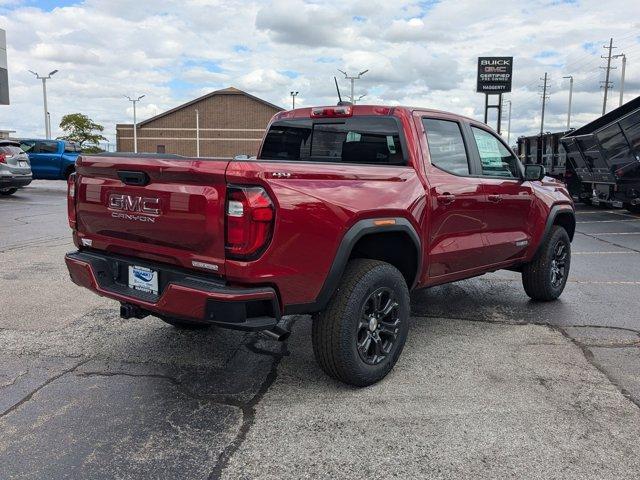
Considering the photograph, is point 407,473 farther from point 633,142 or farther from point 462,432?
point 633,142

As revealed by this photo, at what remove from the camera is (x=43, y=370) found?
13.0 ft

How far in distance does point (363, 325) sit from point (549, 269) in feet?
9.75

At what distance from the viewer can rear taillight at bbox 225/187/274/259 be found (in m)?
2.96

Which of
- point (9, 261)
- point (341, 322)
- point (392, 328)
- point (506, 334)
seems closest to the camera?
point (341, 322)

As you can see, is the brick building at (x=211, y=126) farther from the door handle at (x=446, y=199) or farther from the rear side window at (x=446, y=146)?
the door handle at (x=446, y=199)

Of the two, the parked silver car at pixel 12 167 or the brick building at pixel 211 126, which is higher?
the brick building at pixel 211 126

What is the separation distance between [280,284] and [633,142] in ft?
40.7

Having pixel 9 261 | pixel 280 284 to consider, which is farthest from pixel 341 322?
pixel 9 261

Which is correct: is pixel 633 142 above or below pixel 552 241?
above

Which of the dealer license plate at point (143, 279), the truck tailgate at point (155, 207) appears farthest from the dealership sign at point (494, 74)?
the dealer license plate at point (143, 279)

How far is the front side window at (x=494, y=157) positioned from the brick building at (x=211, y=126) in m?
73.4

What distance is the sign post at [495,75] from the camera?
3950 centimetres

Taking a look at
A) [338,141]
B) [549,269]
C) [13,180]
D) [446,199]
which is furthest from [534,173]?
[13,180]

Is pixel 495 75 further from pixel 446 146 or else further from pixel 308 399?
pixel 308 399
